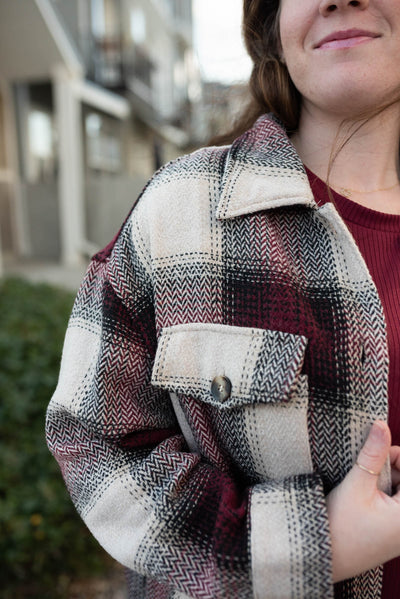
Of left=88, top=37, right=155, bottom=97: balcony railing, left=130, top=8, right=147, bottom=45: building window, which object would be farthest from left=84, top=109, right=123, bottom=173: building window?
left=130, top=8, right=147, bottom=45: building window

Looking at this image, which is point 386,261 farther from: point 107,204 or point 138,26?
point 138,26

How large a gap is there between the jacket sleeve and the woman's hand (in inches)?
1.4

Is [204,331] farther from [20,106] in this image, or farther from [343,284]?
[20,106]

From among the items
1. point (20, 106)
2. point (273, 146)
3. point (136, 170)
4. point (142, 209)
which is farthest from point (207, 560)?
point (136, 170)

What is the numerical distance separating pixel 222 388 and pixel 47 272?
739 cm

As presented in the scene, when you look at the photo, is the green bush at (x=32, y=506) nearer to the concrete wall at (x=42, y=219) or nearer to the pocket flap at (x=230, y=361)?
the pocket flap at (x=230, y=361)

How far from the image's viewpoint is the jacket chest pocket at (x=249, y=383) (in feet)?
3.64

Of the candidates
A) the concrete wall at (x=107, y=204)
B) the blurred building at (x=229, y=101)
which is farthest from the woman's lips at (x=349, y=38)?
the concrete wall at (x=107, y=204)

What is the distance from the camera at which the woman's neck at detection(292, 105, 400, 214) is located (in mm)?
1442

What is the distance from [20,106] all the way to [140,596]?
381 inches

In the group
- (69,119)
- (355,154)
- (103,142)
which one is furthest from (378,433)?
(103,142)

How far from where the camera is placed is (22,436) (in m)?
2.90

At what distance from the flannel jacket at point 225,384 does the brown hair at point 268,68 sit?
1.08 ft

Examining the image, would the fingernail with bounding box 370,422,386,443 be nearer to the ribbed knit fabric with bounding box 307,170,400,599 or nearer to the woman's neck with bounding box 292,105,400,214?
the ribbed knit fabric with bounding box 307,170,400,599
